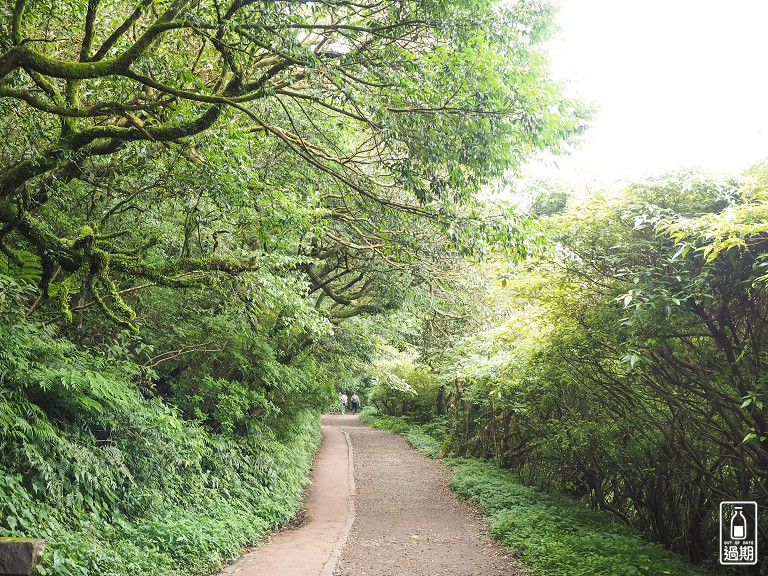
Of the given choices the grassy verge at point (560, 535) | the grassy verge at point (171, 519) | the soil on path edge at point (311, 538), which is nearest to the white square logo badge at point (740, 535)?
the grassy verge at point (560, 535)

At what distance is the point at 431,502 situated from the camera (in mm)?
13984

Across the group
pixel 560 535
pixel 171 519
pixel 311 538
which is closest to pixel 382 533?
pixel 311 538

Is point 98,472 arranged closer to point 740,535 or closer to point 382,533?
point 382,533

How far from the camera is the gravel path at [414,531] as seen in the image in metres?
8.55

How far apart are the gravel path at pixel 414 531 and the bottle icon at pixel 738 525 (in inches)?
120

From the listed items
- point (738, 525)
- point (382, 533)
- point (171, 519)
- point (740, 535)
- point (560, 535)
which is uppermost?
point (738, 525)

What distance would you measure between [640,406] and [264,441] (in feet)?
26.1

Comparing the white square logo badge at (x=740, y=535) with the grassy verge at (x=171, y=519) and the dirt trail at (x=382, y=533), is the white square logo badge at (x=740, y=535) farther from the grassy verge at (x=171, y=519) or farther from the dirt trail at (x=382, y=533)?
the grassy verge at (x=171, y=519)

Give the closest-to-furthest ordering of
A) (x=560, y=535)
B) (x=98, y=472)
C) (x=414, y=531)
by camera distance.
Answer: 1. (x=98, y=472)
2. (x=560, y=535)
3. (x=414, y=531)

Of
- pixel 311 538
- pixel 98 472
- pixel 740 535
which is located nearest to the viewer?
pixel 98 472

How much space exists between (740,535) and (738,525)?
0.42ft

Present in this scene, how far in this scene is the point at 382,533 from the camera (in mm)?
10805

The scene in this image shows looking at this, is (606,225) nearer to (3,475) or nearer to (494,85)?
(494,85)

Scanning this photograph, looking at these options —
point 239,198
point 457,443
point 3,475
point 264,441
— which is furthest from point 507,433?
point 3,475
